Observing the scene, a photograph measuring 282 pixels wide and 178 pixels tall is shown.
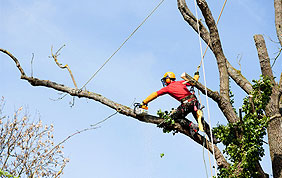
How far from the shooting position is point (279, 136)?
20.8 ft

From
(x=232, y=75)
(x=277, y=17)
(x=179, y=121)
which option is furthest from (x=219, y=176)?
A: (x=277, y=17)

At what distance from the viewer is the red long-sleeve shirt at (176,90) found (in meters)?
6.34

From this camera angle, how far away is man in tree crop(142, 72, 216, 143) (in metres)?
6.14

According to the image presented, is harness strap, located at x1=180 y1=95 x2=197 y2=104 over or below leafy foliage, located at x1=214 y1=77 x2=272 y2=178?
over

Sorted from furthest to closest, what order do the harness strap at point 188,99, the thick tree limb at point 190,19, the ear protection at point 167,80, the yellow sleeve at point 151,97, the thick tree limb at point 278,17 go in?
1. the thick tree limb at point 278,17
2. the thick tree limb at point 190,19
3. the ear protection at point 167,80
4. the yellow sleeve at point 151,97
5. the harness strap at point 188,99

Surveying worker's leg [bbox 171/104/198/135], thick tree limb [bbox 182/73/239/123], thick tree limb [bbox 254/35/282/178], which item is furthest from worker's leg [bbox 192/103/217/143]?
thick tree limb [bbox 254/35/282/178]

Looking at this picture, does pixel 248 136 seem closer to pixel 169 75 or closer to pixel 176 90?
pixel 176 90

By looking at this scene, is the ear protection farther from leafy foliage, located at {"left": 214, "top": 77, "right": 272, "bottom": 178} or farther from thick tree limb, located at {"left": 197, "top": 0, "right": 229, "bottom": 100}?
leafy foliage, located at {"left": 214, "top": 77, "right": 272, "bottom": 178}

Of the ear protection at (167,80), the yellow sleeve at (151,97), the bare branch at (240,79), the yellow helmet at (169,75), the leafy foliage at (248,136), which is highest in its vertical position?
the bare branch at (240,79)

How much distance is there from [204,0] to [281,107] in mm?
2308

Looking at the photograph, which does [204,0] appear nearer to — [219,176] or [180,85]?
[180,85]

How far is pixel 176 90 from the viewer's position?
6359mm

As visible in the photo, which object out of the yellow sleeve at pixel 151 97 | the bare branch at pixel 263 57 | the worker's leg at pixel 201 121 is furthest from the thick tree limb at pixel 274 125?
the yellow sleeve at pixel 151 97

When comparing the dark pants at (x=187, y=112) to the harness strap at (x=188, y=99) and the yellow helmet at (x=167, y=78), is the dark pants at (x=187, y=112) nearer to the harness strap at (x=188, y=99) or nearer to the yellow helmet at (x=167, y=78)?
the harness strap at (x=188, y=99)
